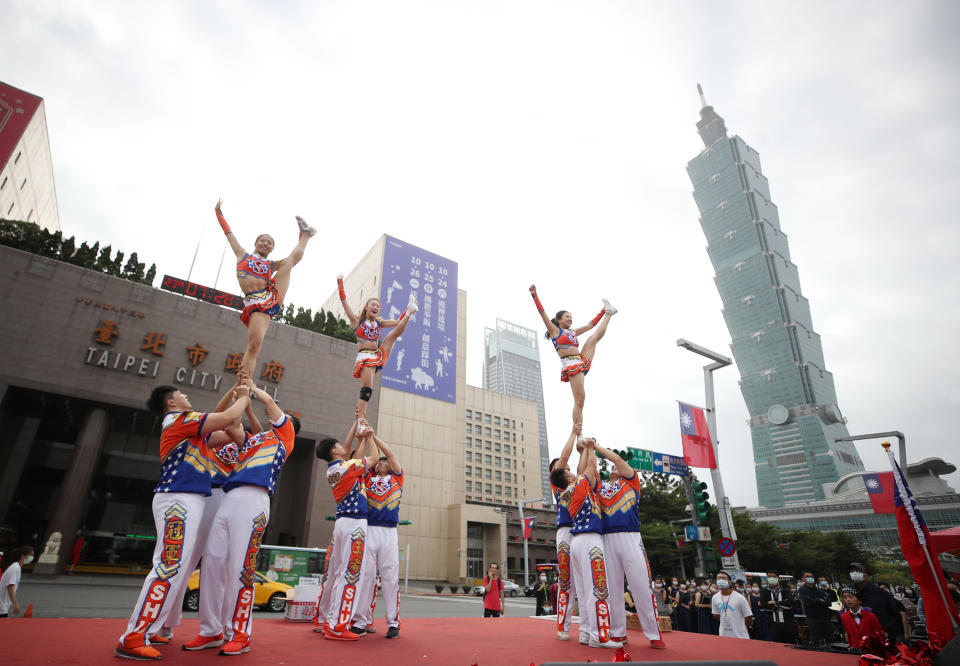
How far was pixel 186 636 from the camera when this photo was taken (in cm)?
509

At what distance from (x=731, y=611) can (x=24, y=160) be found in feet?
169

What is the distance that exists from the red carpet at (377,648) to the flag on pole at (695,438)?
30.0ft

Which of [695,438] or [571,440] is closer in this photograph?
[571,440]

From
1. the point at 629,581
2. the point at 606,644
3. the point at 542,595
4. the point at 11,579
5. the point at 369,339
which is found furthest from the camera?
the point at 542,595

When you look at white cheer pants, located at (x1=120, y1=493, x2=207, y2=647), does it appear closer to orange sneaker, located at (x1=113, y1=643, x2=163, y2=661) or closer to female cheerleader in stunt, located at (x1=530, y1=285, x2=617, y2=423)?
orange sneaker, located at (x1=113, y1=643, x2=163, y2=661)

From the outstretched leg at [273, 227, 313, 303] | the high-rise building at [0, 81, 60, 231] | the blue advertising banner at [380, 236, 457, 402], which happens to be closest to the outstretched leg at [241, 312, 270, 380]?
the outstretched leg at [273, 227, 313, 303]

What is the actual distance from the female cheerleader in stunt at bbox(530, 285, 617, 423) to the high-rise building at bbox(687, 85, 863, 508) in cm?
16501

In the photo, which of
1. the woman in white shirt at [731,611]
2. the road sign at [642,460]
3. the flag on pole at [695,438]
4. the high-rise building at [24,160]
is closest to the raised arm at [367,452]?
the woman in white shirt at [731,611]

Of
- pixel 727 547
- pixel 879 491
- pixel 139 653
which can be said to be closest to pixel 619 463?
pixel 139 653

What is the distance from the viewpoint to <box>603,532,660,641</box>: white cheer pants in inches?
234

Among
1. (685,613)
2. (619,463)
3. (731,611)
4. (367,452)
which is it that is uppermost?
(367,452)

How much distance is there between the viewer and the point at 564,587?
7172 mm

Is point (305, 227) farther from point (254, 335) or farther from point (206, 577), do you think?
point (206, 577)

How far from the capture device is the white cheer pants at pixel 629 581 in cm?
595
